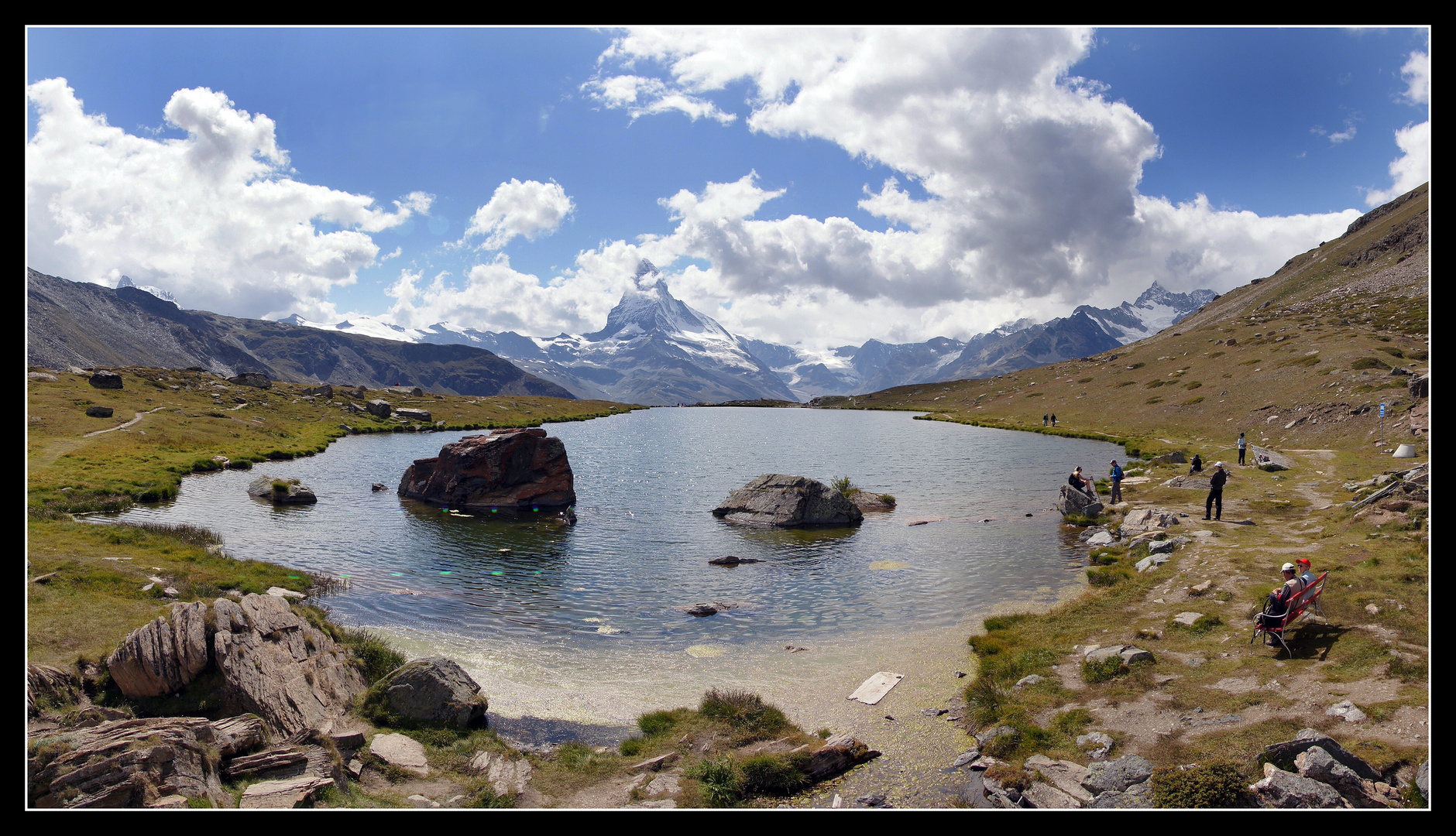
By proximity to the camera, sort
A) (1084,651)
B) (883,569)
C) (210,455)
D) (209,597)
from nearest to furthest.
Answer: (1084,651), (209,597), (883,569), (210,455)

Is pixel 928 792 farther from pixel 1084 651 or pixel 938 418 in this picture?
pixel 938 418

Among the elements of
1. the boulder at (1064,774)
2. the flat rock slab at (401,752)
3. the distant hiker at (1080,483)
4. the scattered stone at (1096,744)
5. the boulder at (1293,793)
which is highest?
the distant hiker at (1080,483)

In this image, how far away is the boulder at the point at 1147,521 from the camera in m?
39.6

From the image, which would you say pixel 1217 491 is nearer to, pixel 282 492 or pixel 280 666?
pixel 280 666

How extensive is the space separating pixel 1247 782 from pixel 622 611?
76.0 feet

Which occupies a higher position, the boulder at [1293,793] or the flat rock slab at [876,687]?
the boulder at [1293,793]

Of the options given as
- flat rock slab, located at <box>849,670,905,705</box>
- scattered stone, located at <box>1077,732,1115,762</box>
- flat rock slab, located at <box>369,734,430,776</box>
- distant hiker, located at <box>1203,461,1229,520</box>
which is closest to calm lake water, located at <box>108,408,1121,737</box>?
flat rock slab, located at <box>849,670,905,705</box>

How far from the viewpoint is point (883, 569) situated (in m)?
36.8

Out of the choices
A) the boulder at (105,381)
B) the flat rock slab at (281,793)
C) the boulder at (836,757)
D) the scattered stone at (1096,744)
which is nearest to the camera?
the flat rock slab at (281,793)

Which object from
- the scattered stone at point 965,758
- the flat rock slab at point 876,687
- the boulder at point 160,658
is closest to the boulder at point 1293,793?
the scattered stone at point 965,758

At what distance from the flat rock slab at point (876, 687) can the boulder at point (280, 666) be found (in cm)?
1534

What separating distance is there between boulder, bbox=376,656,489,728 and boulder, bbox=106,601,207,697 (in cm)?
455

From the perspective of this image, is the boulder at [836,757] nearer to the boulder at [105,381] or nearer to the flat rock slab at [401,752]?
the flat rock slab at [401,752]
